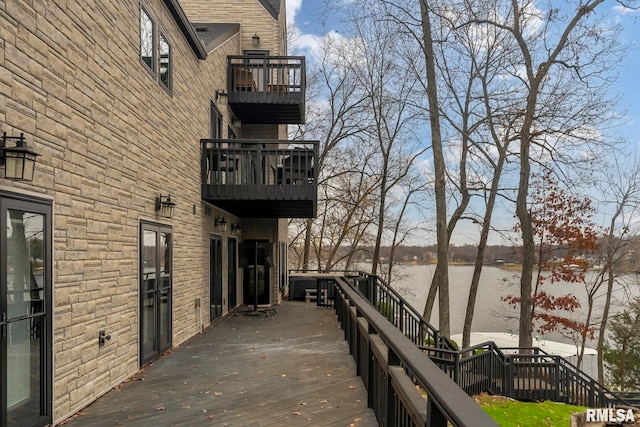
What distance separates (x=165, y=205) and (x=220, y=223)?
3845 millimetres

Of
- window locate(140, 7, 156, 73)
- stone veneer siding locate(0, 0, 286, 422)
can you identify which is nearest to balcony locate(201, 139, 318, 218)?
stone veneer siding locate(0, 0, 286, 422)

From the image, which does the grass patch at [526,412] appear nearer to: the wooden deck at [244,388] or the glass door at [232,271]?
the wooden deck at [244,388]

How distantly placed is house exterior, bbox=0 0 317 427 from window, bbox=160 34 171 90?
2 cm

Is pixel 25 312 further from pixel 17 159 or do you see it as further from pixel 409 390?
pixel 409 390

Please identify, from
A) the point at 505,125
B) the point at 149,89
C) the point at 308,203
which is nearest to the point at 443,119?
the point at 505,125

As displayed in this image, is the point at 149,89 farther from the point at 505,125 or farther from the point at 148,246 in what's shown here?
the point at 505,125

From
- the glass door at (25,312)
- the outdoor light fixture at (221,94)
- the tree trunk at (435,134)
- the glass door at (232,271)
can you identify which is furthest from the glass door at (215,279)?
the tree trunk at (435,134)

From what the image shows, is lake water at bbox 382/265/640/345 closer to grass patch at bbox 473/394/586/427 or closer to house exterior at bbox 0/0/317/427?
grass patch at bbox 473/394/586/427

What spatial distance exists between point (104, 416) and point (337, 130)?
69.2 feet

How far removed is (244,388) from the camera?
4902 mm

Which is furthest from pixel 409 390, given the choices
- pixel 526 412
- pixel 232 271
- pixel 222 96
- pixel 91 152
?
pixel 232 271

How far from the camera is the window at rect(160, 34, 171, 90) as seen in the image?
21.6ft

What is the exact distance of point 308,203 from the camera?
10.1 meters

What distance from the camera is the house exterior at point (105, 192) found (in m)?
3.34
